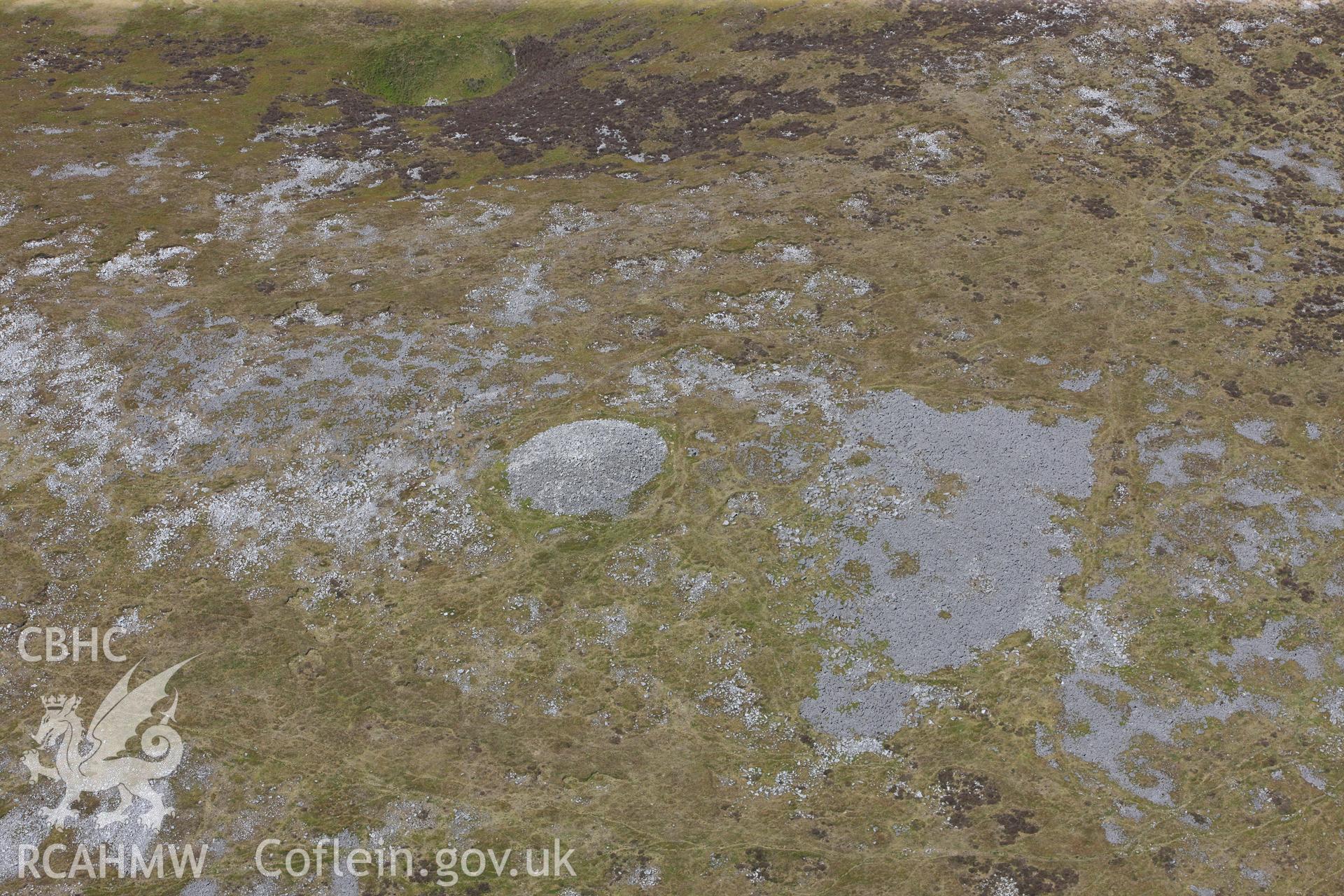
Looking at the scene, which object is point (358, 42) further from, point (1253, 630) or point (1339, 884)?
point (1339, 884)

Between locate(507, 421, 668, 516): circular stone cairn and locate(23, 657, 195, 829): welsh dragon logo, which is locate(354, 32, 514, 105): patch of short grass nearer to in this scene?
locate(507, 421, 668, 516): circular stone cairn

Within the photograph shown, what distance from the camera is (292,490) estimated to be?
46.1 m

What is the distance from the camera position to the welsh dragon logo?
34.5 m

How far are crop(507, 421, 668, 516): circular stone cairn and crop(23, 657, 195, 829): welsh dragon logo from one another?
18.2 meters

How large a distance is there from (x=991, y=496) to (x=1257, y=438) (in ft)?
48.7

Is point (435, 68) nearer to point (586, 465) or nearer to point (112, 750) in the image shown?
point (586, 465)

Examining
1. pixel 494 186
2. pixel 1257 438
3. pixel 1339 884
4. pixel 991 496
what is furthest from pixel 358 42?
pixel 1339 884

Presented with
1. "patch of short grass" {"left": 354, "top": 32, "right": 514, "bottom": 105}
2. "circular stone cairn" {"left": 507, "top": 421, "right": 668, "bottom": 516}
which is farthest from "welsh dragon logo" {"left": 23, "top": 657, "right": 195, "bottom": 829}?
"patch of short grass" {"left": 354, "top": 32, "right": 514, "bottom": 105}

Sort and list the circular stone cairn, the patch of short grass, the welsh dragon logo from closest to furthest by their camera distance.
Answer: the welsh dragon logo, the circular stone cairn, the patch of short grass

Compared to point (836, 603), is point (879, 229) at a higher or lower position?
higher

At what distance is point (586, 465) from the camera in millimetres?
46562

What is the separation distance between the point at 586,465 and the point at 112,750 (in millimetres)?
23704

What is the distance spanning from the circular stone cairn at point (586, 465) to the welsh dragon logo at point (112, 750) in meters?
18.2

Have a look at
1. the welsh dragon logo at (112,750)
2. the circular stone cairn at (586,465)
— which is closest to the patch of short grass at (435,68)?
the circular stone cairn at (586,465)
